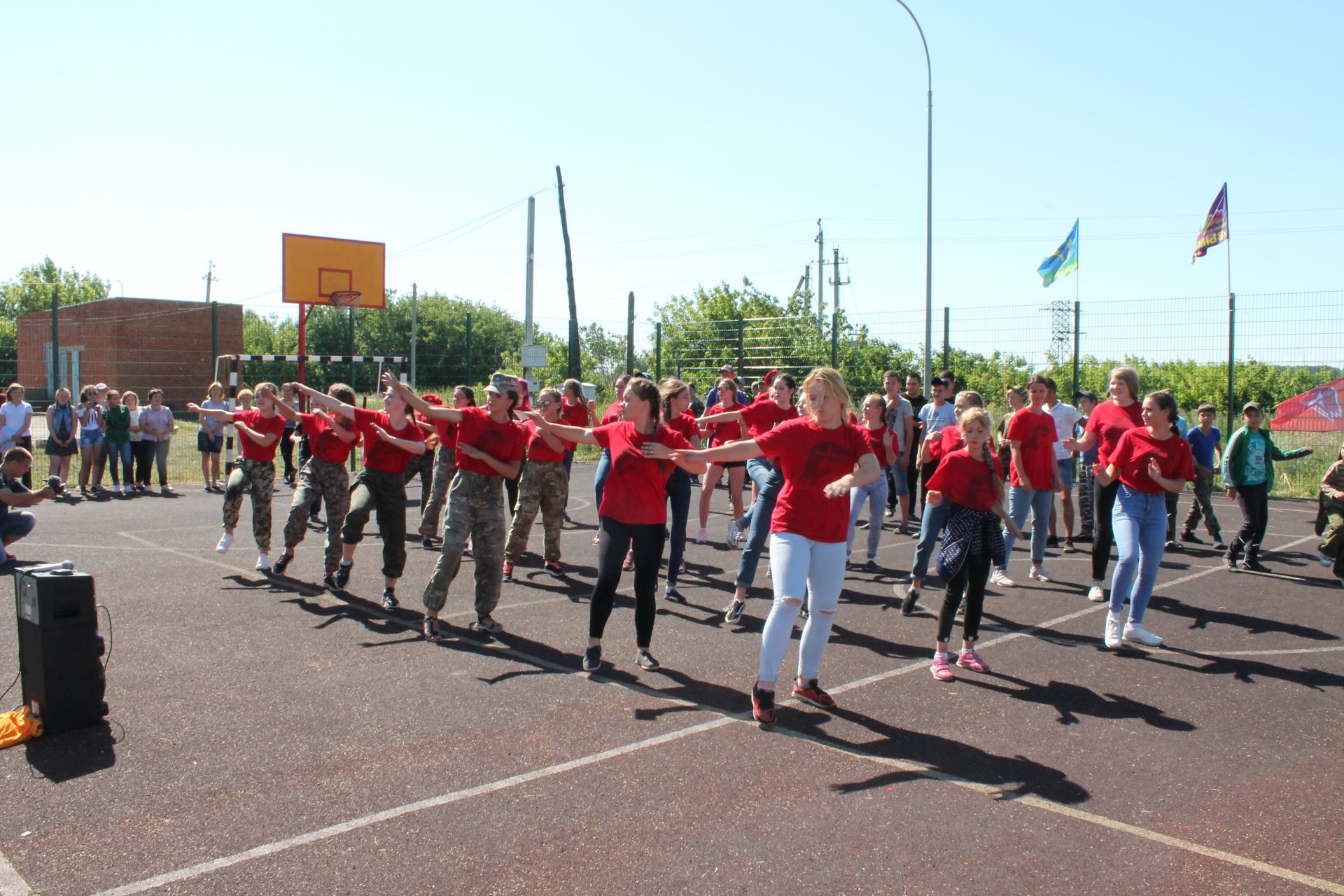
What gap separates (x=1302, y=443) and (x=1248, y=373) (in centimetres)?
265

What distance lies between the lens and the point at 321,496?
30.5 ft

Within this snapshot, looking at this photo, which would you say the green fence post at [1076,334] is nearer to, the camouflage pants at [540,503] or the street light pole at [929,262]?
the street light pole at [929,262]

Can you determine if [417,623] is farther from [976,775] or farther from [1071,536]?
[1071,536]

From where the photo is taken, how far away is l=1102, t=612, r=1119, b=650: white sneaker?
7.22 m

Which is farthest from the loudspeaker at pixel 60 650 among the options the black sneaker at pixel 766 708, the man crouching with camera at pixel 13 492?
the black sneaker at pixel 766 708

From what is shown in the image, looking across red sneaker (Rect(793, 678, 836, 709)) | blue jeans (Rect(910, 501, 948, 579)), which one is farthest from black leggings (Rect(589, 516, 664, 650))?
blue jeans (Rect(910, 501, 948, 579))

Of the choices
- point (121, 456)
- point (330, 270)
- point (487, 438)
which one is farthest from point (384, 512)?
point (330, 270)

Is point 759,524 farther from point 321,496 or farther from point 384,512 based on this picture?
point 321,496

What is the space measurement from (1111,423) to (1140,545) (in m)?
1.84

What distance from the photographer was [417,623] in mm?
7629

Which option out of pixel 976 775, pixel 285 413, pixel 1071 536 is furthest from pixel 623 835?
pixel 1071 536

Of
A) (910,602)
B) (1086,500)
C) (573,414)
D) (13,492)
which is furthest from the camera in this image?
(1086,500)

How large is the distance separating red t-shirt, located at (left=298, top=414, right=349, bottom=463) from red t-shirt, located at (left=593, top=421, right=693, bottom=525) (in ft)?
11.8

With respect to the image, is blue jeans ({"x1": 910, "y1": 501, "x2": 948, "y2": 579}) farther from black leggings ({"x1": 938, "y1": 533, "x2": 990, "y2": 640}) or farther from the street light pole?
the street light pole
